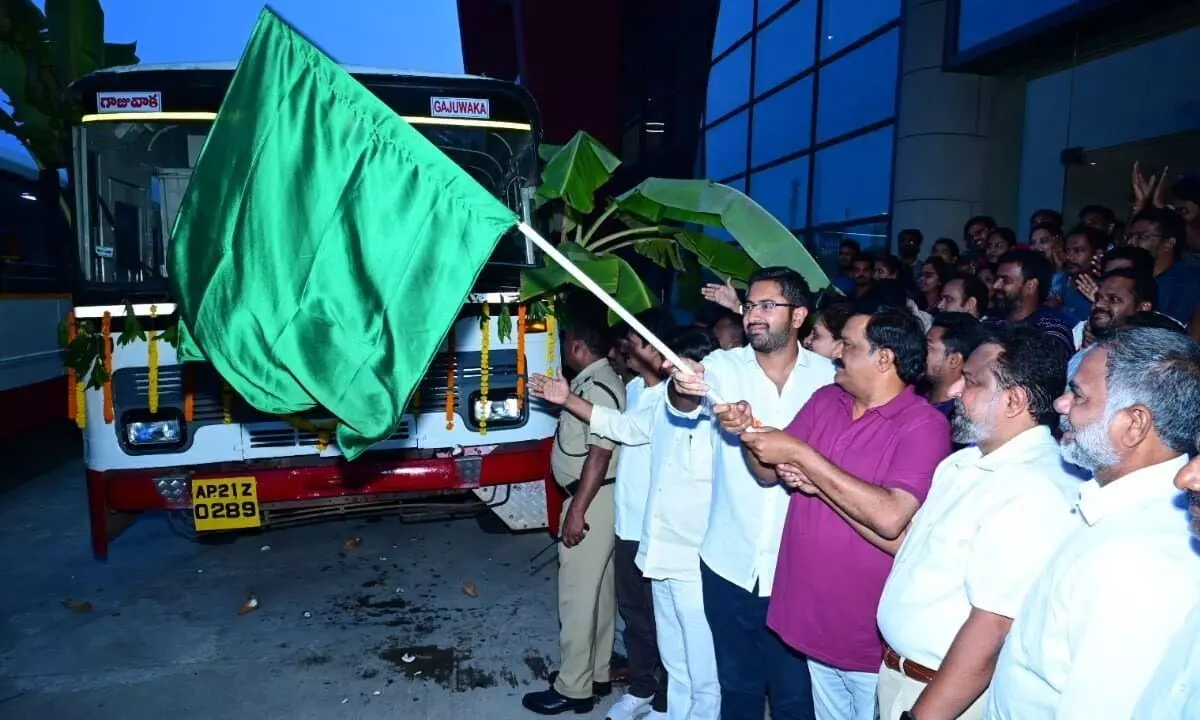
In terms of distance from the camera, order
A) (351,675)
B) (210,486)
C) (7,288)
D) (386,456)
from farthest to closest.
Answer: (7,288), (386,456), (210,486), (351,675)

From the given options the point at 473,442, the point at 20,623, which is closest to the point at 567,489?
the point at 473,442

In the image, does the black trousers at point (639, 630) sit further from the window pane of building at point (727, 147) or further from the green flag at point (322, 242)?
the window pane of building at point (727, 147)

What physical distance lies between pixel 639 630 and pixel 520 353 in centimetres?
202

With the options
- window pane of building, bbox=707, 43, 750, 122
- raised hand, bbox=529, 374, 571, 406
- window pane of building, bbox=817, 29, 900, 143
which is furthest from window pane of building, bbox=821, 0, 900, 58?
raised hand, bbox=529, 374, 571, 406

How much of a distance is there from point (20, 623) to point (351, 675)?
2222 mm

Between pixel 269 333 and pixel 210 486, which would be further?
pixel 210 486

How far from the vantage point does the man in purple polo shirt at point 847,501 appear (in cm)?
232

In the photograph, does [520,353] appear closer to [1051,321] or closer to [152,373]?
[152,373]

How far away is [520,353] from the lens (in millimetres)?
5180

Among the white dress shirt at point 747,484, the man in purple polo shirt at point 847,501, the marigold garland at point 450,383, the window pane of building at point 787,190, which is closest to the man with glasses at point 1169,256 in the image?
the white dress shirt at point 747,484

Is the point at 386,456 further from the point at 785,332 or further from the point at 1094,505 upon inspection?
the point at 1094,505

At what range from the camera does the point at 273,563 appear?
225 inches

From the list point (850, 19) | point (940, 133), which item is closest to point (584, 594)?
point (940, 133)

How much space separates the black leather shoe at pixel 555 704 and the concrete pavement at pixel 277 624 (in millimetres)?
51
